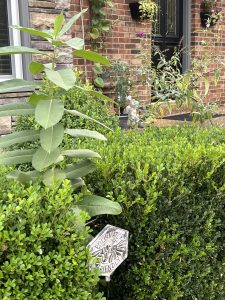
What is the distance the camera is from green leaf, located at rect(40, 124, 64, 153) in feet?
5.75

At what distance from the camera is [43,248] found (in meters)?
1.60

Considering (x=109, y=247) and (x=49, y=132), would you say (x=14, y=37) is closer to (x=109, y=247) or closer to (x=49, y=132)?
(x=49, y=132)

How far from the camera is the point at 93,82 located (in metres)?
6.18

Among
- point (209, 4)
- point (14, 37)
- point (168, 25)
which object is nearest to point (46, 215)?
point (14, 37)

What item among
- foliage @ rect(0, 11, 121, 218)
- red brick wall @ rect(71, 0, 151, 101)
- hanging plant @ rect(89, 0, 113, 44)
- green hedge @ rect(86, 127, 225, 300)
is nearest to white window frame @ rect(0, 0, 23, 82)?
red brick wall @ rect(71, 0, 151, 101)

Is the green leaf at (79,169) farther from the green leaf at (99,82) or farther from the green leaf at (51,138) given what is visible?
the green leaf at (99,82)

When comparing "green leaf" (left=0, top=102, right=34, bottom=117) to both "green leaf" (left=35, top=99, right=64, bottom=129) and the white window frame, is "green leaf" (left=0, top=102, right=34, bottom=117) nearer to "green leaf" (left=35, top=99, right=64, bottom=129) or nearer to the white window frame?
"green leaf" (left=35, top=99, right=64, bottom=129)

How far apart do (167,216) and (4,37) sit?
340cm

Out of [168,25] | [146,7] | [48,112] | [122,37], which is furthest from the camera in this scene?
[168,25]

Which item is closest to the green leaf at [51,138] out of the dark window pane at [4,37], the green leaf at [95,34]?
the dark window pane at [4,37]

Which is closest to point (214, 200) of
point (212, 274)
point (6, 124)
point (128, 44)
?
point (212, 274)

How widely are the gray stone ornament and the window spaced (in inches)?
128

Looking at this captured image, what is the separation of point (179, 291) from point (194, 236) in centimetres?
27

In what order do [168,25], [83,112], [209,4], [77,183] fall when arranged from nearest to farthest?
[77,183] → [83,112] → [209,4] → [168,25]
